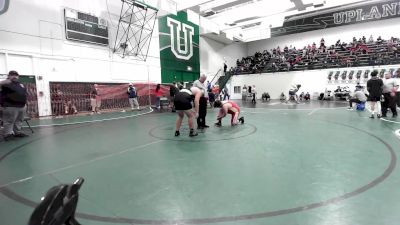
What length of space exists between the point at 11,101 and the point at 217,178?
18.4 ft

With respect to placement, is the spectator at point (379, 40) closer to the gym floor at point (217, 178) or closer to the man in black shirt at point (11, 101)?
the gym floor at point (217, 178)

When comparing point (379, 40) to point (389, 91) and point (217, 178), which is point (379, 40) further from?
point (217, 178)

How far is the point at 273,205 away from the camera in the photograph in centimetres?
227

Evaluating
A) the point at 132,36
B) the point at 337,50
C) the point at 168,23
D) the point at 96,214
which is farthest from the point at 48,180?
the point at 337,50

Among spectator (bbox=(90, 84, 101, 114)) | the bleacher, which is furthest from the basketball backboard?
the bleacher

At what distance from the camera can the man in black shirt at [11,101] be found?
5.68 m

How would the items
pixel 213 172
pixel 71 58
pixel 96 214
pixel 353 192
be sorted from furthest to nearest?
pixel 71 58, pixel 213 172, pixel 353 192, pixel 96 214

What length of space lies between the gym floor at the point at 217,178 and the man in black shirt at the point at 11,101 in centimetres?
74

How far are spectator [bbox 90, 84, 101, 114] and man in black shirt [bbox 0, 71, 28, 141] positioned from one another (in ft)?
20.3

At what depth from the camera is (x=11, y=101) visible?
5738 millimetres

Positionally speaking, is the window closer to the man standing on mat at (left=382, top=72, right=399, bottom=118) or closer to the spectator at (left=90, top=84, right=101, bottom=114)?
the spectator at (left=90, top=84, right=101, bottom=114)

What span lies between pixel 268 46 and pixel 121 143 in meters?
25.5

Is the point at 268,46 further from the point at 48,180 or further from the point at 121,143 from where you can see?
the point at 48,180

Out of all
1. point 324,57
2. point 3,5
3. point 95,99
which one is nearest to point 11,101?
A: point 3,5
